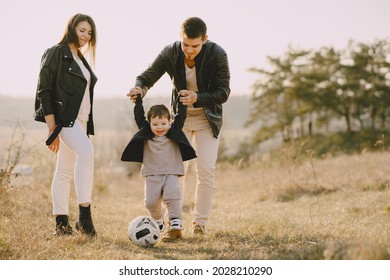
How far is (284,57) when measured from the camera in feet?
108

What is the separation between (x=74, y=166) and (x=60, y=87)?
807 millimetres

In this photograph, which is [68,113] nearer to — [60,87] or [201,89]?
[60,87]

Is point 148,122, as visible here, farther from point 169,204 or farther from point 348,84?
point 348,84

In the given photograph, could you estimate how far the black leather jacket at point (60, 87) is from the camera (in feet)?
14.8

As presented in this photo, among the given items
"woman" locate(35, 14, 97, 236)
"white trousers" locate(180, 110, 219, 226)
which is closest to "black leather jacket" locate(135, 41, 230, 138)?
"white trousers" locate(180, 110, 219, 226)

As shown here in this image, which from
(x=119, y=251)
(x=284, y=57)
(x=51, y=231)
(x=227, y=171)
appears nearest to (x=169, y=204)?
(x=119, y=251)

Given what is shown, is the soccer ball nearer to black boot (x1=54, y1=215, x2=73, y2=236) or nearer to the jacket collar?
black boot (x1=54, y1=215, x2=73, y2=236)

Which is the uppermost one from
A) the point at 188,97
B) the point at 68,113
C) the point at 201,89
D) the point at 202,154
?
the point at 201,89

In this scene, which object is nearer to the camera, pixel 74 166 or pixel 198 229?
pixel 74 166

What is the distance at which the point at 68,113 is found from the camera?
4.52 m

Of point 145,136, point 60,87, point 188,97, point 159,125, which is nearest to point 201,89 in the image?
point 188,97

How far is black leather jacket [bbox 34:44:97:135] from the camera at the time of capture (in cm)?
450
